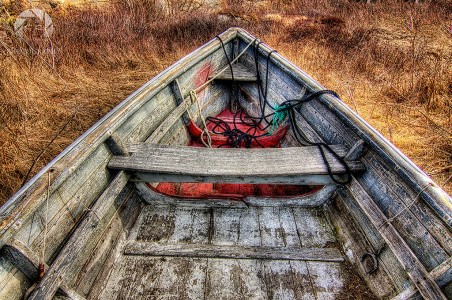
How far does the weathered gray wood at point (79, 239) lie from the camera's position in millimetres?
1264

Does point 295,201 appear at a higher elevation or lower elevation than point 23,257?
lower

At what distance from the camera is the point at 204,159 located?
2.07 meters

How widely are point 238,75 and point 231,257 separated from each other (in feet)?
8.52

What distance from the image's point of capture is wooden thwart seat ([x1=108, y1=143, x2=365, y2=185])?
6.39ft

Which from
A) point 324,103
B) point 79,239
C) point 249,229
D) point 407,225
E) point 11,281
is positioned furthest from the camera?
point 324,103

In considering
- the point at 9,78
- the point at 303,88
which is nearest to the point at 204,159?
the point at 303,88

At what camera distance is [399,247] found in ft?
5.05

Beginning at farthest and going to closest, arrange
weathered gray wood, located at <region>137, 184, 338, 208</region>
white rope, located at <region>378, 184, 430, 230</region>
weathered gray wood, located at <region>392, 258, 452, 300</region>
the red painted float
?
1. the red painted float
2. weathered gray wood, located at <region>137, 184, 338, 208</region>
3. white rope, located at <region>378, 184, 430, 230</region>
4. weathered gray wood, located at <region>392, 258, 452, 300</region>

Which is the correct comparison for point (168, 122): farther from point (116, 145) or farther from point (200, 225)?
point (200, 225)

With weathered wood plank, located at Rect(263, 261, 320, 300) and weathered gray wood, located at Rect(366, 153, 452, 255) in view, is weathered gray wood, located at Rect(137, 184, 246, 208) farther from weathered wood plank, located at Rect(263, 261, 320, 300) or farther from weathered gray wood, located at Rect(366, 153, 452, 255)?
weathered gray wood, located at Rect(366, 153, 452, 255)

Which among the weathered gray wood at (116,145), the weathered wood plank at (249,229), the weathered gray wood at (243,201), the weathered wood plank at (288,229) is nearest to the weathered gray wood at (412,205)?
the weathered gray wood at (243,201)

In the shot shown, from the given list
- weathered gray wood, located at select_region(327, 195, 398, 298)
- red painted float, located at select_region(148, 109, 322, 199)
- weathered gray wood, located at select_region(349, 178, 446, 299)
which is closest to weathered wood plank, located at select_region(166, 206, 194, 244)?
red painted float, located at select_region(148, 109, 322, 199)

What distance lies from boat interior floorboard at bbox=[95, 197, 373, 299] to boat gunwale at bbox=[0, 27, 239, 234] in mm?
755

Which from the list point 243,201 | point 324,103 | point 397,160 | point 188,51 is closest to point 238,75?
point 324,103
